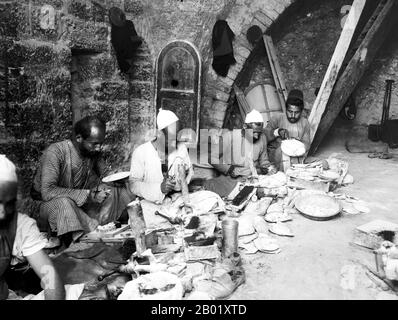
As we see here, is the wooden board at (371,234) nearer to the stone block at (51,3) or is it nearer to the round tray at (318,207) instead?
the round tray at (318,207)

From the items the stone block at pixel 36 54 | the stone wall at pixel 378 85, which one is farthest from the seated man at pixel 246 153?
the stone wall at pixel 378 85

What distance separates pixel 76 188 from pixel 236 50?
159 inches

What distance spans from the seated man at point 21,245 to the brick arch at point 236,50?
4932 mm

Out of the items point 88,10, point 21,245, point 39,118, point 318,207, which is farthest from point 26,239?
point 88,10

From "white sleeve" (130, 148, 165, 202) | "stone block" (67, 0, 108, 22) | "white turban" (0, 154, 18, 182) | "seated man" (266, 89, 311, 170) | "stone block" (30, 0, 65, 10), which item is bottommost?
"white sleeve" (130, 148, 165, 202)

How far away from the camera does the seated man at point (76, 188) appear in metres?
3.77

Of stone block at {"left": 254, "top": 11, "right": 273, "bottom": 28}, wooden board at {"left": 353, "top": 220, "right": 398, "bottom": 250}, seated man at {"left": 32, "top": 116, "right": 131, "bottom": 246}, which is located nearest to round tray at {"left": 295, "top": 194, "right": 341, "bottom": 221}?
wooden board at {"left": 353, "top": 220, "right": 398, "bottom": 250}

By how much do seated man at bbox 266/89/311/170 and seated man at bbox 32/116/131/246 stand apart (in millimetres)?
2749

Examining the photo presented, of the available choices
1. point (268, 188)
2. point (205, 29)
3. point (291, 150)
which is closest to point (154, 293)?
point (268, 188)

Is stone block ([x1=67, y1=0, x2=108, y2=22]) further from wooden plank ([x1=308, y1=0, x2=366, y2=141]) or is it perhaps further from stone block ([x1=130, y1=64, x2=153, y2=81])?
wooden plank ([x1=308, y1=0, x2=366, y2=141])

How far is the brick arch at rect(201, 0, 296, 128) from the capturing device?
6.74 m
